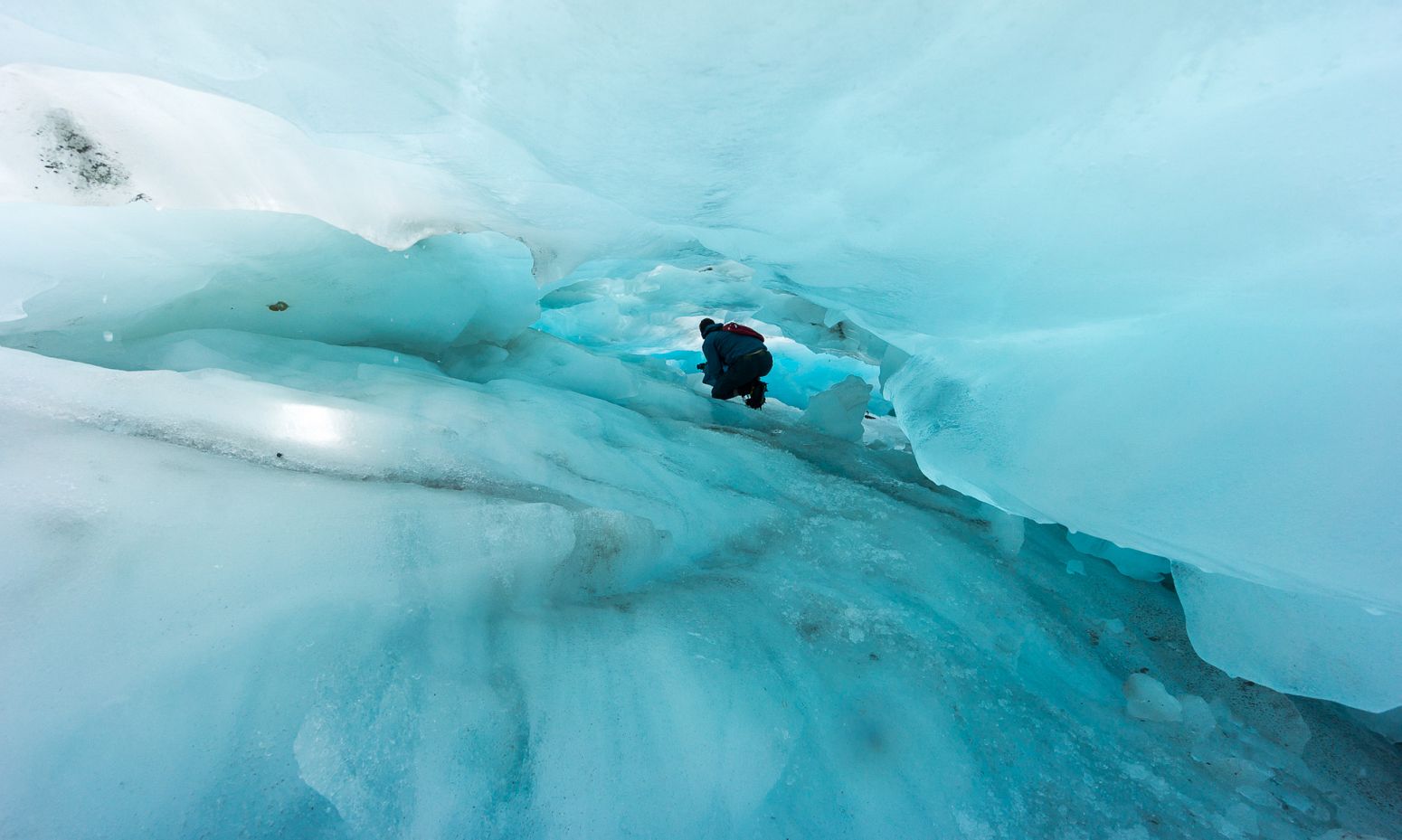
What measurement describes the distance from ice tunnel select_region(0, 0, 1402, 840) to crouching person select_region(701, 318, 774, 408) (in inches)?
81.4

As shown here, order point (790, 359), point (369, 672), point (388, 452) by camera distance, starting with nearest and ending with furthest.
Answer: point (369, 672), point (388, 452), point (790, 359)

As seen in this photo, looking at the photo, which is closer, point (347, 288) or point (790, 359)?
point (347, 288)

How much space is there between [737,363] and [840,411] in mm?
843

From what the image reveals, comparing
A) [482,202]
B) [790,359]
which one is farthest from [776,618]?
[790,359]

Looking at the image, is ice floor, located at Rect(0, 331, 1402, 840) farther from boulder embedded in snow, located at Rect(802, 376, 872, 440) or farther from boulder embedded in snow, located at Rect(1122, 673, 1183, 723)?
boulder embedded in snow, located at Rect(802, 376, 872, 440)

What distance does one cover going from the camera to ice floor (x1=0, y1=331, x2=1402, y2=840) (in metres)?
0.96

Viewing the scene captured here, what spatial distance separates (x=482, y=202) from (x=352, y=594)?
1979 mm

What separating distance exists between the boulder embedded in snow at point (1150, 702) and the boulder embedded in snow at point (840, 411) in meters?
2.42

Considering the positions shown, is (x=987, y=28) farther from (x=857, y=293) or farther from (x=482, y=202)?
(x=482, y=202)

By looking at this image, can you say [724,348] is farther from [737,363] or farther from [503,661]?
[503,661]

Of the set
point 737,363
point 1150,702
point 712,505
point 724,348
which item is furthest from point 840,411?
point 1150,702

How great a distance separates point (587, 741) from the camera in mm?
1182

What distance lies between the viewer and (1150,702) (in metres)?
1.66

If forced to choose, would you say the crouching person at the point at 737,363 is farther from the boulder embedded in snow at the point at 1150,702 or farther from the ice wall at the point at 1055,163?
the boulder embedded in snow at the point at 1150,702
